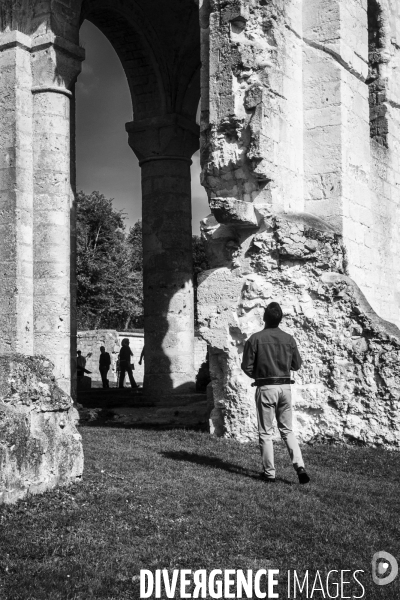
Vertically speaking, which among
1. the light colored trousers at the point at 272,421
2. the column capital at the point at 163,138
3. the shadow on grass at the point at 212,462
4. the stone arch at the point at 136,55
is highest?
the stone arch at the point at 136,55

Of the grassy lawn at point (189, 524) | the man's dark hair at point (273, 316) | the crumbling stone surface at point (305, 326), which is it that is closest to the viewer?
the grassy lawn at point (189, 524)

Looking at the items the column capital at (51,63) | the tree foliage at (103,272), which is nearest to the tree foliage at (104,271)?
the tree foliage at (103,272)

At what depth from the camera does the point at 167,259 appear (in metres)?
17.5

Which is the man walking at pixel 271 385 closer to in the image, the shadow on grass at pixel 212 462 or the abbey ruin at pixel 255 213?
the shadow on grass at pixel 212 462

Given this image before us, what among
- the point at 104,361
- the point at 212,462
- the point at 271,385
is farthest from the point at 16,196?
the point at 104,361

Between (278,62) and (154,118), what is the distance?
7985mm

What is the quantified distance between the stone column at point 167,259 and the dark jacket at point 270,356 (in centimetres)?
983

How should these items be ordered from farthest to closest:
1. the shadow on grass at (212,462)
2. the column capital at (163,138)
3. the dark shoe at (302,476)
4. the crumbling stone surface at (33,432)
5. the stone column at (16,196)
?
the column capital at (163,138)
the stone column at (16,196)
the shadow on grass at (212,462)
the dark shoe at (302,476)
the crumbling stone surface at (33,432)

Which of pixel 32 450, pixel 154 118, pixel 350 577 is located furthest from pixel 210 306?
pixel 154 118

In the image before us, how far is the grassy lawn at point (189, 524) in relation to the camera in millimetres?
4668

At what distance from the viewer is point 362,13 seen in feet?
38.4

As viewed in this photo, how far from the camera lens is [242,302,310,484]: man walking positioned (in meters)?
7.27

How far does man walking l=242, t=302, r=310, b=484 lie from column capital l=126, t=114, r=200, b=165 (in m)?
11.0

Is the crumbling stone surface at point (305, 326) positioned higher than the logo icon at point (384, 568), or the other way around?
the crumbling stone surface at point (305, 326)
